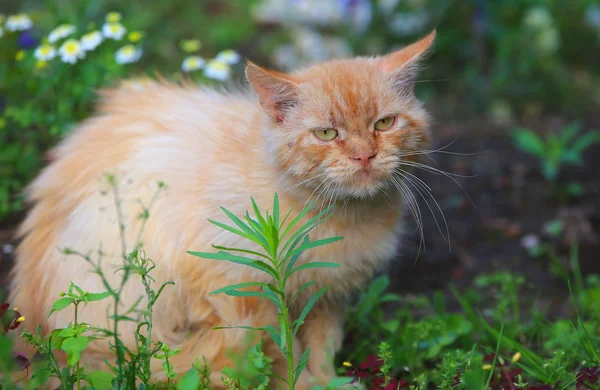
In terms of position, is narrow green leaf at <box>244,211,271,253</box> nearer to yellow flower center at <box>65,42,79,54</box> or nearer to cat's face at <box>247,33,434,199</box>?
cat's face at <box>247,33,434,199</box>

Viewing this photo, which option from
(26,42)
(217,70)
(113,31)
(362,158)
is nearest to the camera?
(362,158)

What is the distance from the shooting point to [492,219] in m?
3.97

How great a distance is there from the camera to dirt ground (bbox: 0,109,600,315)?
359 cm

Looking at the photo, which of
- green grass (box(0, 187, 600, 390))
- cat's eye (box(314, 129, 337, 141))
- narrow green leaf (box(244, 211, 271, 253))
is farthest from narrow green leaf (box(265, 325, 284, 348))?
cat's eye (box(314, 129, 337, 141))

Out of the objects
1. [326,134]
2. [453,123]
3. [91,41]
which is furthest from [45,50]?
[453,123]

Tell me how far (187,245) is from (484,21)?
3297mm

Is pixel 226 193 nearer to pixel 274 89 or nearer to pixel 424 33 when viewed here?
pixel 274 89

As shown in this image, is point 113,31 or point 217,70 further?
point 217,70

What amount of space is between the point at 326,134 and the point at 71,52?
152 cm

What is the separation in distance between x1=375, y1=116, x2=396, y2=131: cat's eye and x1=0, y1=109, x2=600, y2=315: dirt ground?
1.07 m

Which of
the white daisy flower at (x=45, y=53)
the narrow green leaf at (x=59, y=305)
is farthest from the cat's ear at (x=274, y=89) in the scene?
the white daisy flower at (x=45, y=53)

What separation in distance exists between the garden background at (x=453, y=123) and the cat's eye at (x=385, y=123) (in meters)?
0.81

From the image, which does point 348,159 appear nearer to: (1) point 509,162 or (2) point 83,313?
(2) point 83,313

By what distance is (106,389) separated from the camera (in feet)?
6.49
